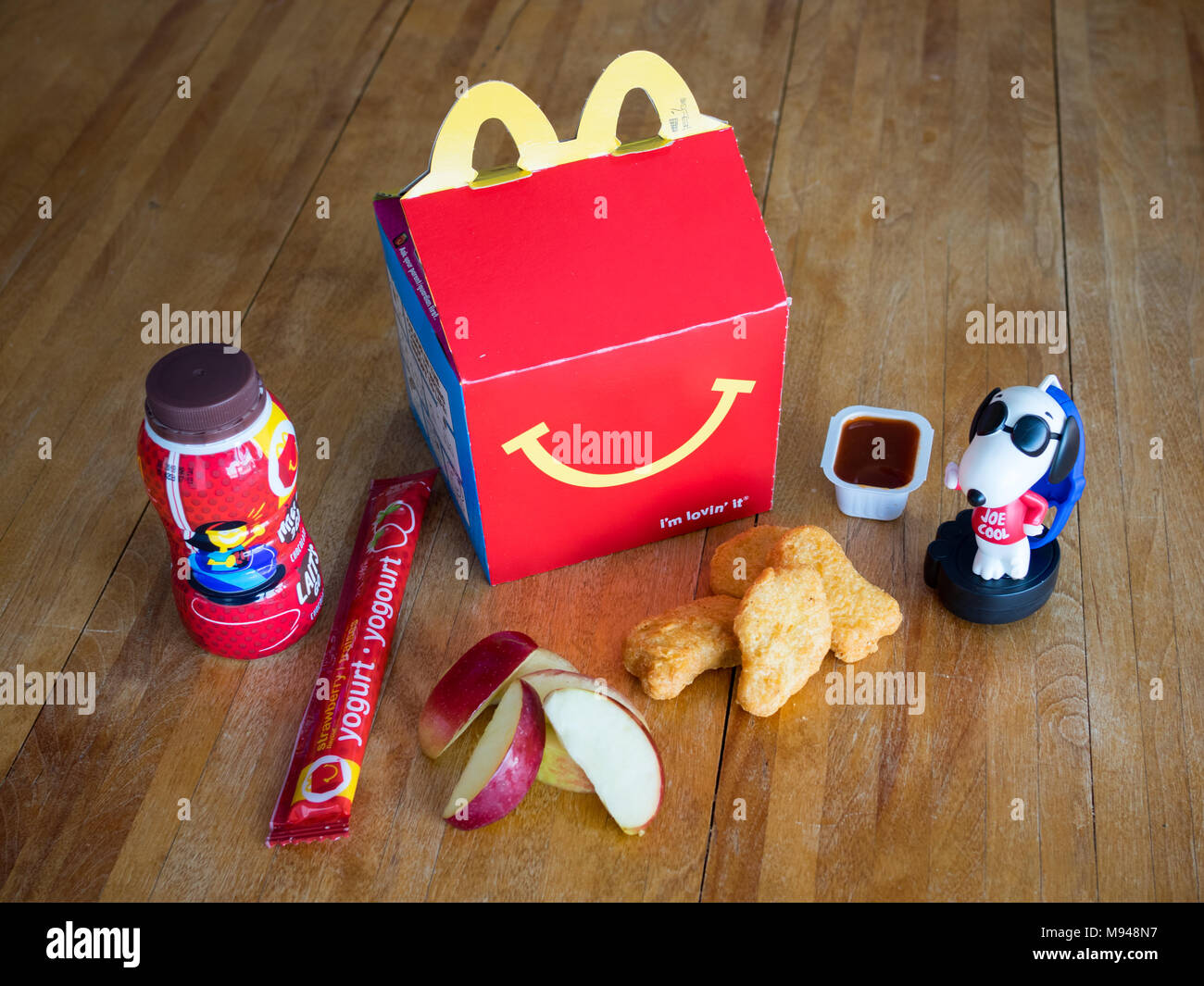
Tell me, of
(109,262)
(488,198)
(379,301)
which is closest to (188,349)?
(488,198)

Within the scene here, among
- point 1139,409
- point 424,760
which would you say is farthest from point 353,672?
point 1139,409

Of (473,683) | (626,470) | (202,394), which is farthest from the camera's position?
(626,470)

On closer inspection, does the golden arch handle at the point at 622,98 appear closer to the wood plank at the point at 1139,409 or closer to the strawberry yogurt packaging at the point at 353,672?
the strawberry yogurt packaging at the point at 353,672

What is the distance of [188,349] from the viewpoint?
1.06 metres

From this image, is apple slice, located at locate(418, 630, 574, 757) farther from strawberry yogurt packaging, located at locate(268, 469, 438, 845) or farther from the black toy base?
the black toy base

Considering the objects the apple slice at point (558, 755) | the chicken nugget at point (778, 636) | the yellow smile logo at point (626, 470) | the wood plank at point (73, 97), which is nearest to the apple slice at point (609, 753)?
the apple slice at point (558, 755)

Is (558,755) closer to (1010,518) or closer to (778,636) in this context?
(778,636)

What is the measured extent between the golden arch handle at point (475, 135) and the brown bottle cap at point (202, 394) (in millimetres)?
245

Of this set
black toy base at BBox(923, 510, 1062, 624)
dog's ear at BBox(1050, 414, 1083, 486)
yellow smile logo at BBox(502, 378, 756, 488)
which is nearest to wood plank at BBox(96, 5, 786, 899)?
yellow smile logo at BBox(502, 378, 756, 488)

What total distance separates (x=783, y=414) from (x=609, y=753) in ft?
1.78

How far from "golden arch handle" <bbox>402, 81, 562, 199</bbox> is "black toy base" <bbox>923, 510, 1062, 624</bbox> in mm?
541

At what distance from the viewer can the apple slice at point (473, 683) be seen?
113 centimetres

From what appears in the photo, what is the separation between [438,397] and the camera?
1.22m

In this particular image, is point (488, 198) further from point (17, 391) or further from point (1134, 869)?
point (1134, 869)
